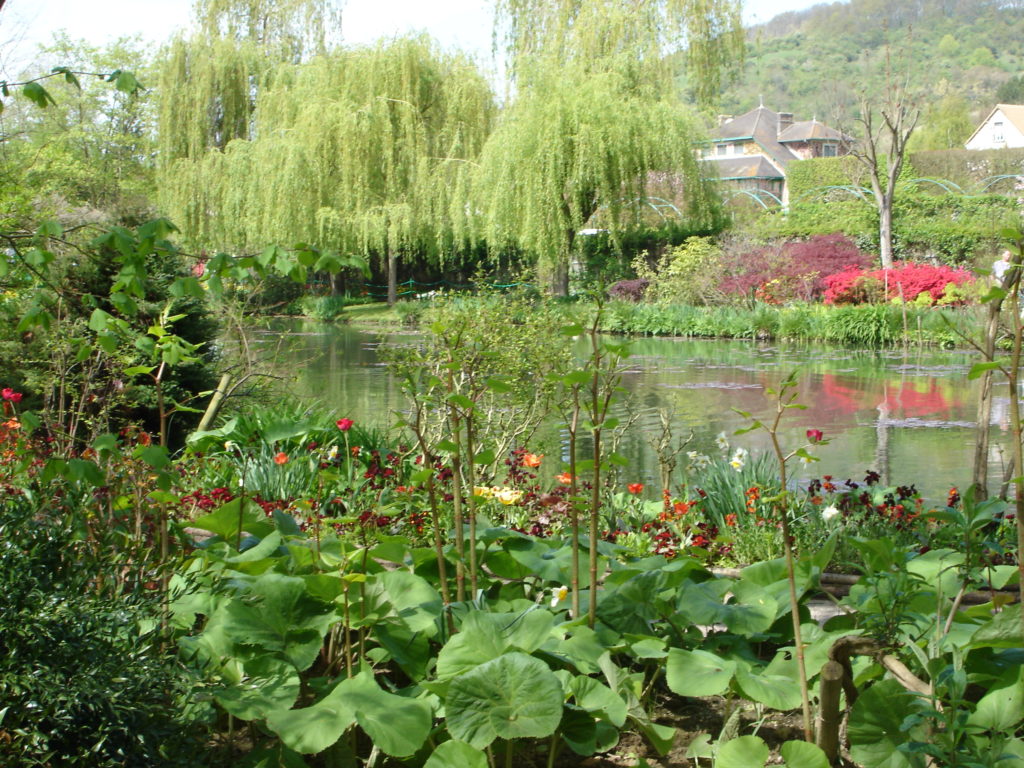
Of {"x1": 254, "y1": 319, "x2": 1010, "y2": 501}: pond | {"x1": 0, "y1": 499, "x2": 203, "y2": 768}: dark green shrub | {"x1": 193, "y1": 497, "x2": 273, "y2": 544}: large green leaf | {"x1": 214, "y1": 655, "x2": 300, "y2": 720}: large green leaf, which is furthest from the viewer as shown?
{"x1": 254, "y1": 319, "x2": 1010, "y2": 501}: pond

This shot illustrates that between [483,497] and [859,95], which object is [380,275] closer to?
[859,95]

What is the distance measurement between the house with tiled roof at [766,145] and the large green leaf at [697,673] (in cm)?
7129

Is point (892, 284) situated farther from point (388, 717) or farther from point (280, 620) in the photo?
point (388, 717)

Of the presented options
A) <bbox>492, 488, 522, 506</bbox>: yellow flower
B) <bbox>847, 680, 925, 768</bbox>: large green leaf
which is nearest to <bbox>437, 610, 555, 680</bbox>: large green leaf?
<bbox>847, 680, 925, 768</bbox>: large green leaf

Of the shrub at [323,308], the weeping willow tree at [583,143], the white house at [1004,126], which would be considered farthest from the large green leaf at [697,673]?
the white house at [1004,126]

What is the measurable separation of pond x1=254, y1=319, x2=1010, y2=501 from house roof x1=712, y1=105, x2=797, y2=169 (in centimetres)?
7143

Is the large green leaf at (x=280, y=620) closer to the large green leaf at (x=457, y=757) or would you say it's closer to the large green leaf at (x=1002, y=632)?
the large green leaf at (x=457, y=757)

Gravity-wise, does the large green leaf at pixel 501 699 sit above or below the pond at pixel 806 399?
above

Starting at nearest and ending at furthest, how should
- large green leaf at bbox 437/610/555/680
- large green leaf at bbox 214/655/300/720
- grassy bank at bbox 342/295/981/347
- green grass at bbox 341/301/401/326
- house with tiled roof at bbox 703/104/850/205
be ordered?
large green leaf at bbox 214/655/300/720 → large green leaf at bbox 437/610/555/680 → grassy bank at bbox 342/295/981/347 → green grass at bbox 341/301/401/326 → house with tiled roof at bbox 703/104/850/205

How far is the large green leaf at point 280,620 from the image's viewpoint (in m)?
2.12

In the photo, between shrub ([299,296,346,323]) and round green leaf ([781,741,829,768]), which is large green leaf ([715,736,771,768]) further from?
shrub ([299,296,346,323])

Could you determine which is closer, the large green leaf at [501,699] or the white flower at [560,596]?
the large green leaf at [501,699]

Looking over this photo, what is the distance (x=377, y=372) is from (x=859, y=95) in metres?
17.0

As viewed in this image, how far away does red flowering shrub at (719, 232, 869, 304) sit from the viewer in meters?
22.4
